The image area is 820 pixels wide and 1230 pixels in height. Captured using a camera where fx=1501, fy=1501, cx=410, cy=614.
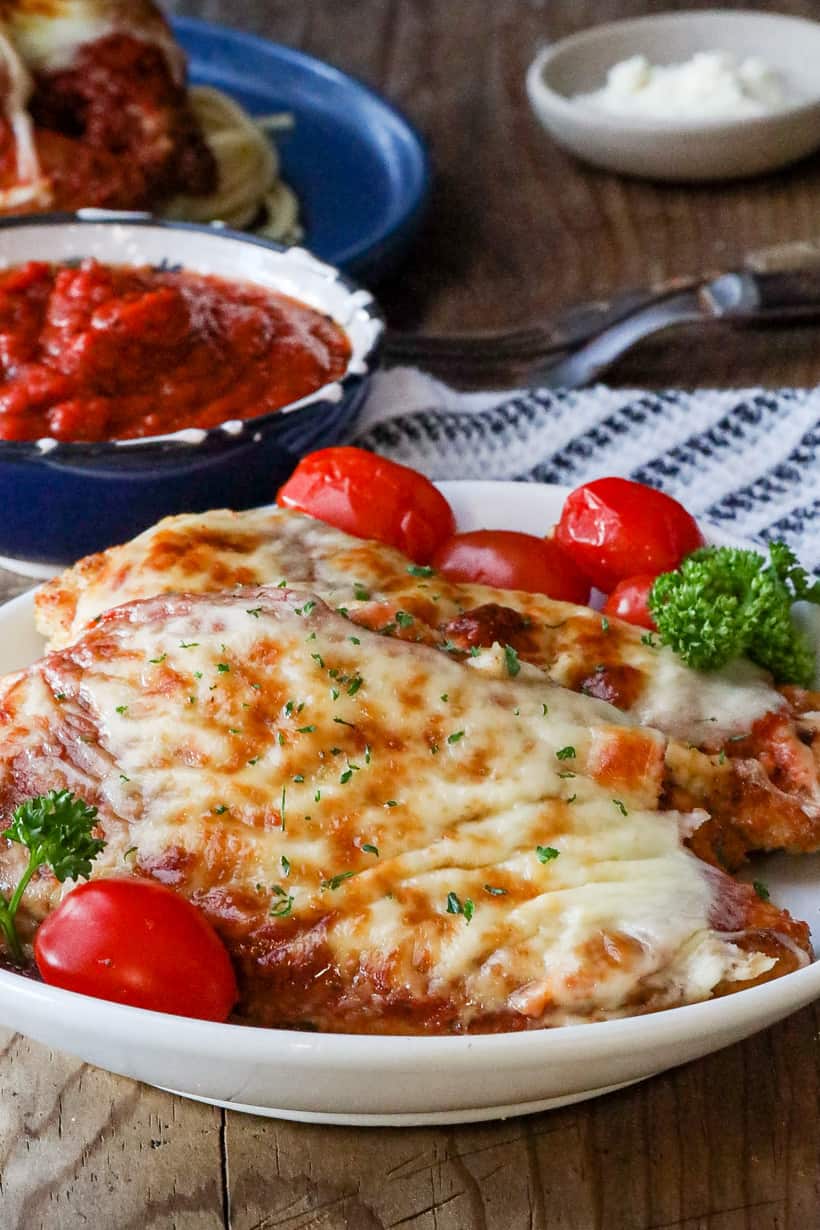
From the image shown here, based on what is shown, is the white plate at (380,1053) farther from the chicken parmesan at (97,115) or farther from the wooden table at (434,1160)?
the chicken parmesan at (97,115)

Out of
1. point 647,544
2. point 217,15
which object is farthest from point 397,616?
point 217,15

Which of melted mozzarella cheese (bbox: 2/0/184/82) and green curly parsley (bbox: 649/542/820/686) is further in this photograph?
melted mozzarella cheese (bbox: 2/0/184/82)

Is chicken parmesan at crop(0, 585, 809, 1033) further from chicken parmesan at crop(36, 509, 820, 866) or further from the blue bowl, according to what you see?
the blue bowl

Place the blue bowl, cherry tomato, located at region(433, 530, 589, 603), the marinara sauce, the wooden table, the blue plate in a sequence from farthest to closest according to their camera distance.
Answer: the blue plate → the marinara sauce → the blue bowl → cherry tomato, located at region(433, 530, 589, 603) → the wooden table

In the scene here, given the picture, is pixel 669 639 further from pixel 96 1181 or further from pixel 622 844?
pixel 96 1181

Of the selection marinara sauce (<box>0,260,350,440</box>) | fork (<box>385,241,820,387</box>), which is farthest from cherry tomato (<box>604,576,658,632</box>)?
fork (<box>385,241,820,387</box>)

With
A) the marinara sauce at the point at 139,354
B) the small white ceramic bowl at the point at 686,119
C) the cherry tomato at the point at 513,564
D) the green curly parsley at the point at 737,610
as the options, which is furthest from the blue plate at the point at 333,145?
the green curly parsley at the point at 737,610
